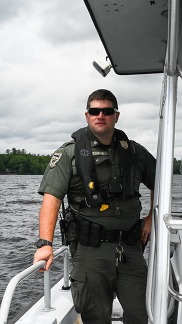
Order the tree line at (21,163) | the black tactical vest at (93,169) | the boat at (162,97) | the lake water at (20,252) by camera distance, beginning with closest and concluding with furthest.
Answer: the boat at (162,97), the black tactical vest at (93,169), the lake water at (20,252), the tree line at (21,163)

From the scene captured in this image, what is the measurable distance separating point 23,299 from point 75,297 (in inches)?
238

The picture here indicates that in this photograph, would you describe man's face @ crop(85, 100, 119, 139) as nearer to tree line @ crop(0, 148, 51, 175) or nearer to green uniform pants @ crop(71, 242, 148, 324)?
green uniform pants @ crop(71, 242, 148, 324)

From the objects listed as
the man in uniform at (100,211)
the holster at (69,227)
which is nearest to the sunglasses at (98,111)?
the man in uniform at (100,211)

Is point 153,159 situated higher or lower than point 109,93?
lower

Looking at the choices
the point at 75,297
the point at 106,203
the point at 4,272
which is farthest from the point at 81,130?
the point at 4,272

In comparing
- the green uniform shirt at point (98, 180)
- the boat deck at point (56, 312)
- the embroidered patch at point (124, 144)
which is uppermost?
the embroidered patch at point (124, 144)

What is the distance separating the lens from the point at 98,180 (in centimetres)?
304

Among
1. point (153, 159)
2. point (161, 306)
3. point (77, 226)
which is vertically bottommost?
point (161, 306)

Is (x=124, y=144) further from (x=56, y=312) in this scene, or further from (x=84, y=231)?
(x=56, y=312)

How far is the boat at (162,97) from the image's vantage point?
1901 mm

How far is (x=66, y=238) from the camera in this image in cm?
318

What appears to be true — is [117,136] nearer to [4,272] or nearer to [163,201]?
[163,201]

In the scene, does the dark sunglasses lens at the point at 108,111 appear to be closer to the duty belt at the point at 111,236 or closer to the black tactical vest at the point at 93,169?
the black tactical vest at the point at 93,169

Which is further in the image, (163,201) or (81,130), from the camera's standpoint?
(81,130)
